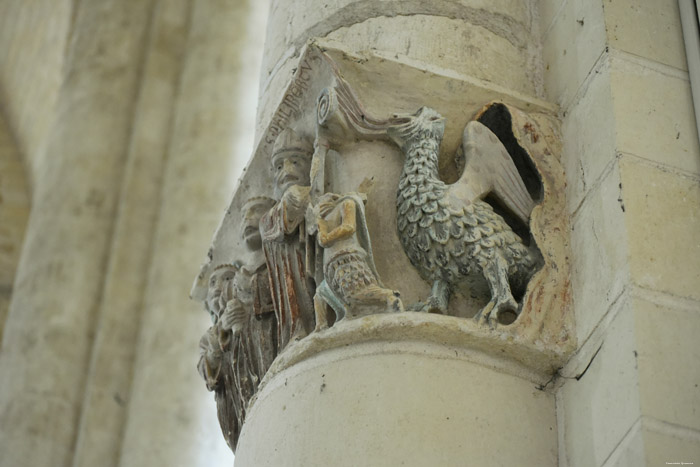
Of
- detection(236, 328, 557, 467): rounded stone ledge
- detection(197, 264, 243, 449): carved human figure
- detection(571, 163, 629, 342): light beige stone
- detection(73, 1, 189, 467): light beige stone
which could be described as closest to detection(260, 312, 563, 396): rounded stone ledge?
detection(236, 328, 557, 467): rounded stone ledge

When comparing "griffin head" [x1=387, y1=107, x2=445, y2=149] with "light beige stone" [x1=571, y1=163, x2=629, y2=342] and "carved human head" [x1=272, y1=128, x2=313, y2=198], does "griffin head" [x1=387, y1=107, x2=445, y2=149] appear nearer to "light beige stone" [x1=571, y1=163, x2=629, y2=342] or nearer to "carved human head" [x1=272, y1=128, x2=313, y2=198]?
"carved human head" [x1=272, y1=128, x2=313, y2=198]

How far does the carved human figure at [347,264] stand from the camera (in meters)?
2.64

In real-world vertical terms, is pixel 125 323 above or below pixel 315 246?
above

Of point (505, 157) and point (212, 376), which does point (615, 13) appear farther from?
point (212, 376)

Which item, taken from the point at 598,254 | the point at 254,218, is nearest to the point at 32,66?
the point at 254,218

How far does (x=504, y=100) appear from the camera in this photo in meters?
2.97

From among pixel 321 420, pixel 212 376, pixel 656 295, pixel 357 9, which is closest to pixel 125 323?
pixel 212 376

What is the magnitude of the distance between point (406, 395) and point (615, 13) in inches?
42.3

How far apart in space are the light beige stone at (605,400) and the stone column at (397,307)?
0.06 metres

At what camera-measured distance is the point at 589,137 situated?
281 centimetres

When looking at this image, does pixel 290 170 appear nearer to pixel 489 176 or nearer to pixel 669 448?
pixel 489 176

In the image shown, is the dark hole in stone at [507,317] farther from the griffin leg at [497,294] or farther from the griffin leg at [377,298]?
the griffin leg at [377,298]

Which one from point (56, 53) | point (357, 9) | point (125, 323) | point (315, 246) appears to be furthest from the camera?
point (56, 53)

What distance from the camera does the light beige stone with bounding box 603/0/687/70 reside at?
9.53 ft
